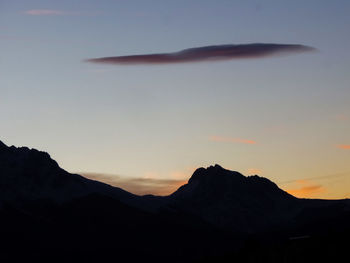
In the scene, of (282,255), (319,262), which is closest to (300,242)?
(282,255)

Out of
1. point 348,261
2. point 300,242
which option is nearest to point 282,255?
point 300,242

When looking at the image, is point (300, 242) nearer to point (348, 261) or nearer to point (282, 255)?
point (282, 255)

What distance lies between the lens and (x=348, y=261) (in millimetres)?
167875

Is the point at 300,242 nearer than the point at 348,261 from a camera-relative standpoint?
No

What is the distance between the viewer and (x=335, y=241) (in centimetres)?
18238

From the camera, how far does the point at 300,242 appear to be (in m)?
192

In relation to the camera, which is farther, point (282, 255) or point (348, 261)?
point (282, 255)

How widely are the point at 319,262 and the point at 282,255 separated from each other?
1638cm

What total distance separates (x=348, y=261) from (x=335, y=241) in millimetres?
14661

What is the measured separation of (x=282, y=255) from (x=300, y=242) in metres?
5.69

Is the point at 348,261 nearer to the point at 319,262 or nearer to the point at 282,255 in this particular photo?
the point at 319,262

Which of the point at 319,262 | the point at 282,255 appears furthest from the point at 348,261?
the point at 282,255

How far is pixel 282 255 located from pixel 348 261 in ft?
80.2

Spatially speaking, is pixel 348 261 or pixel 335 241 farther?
pixel 335 241
